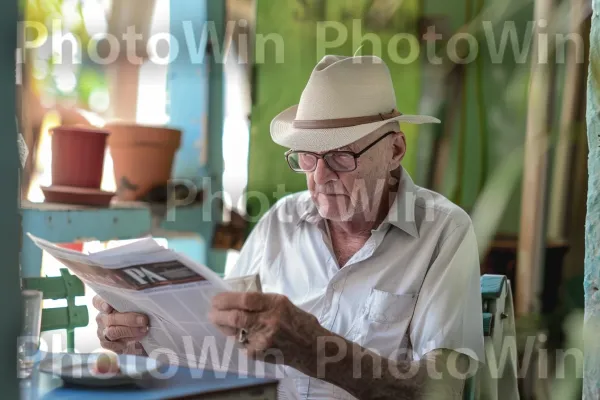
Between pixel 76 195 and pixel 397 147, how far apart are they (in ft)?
3.33

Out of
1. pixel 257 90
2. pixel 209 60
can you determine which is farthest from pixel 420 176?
pixel 209 60

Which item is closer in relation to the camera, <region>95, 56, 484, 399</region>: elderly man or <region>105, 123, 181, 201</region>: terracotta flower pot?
<region>95, 56, 484, 399</region>: elderly man

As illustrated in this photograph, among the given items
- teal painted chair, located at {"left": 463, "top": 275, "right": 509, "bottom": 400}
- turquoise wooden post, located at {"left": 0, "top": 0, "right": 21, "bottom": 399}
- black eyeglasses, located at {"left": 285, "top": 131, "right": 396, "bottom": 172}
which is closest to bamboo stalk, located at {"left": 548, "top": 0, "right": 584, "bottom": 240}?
teal painted chair, located at {"left": 463, "top": 275, "right": 509, "bottom": 400}

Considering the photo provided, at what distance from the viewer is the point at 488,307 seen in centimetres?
167

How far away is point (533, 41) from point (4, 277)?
6.60 ft

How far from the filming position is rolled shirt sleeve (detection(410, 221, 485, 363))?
1487mm

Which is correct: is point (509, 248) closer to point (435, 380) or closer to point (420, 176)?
point (420, 176)

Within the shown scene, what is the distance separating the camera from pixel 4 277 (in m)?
0.42

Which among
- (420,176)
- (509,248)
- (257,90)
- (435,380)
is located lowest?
(435,380)

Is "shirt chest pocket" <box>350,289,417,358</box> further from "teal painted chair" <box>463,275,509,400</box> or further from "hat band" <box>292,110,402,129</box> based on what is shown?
"hat band" <box>292,110,402,129</box>

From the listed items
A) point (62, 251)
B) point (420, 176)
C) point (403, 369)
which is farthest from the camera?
point (420, 176)

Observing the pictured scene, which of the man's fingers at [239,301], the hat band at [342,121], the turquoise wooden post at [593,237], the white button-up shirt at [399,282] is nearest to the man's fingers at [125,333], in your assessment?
the man's fingers at [239,301]

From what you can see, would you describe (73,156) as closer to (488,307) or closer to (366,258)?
(366,258)

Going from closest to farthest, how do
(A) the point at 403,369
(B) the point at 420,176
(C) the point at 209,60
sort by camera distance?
1. (A) the point at 403,369
2. (B) the point at 420,176
3. (C) the point at 209,60
